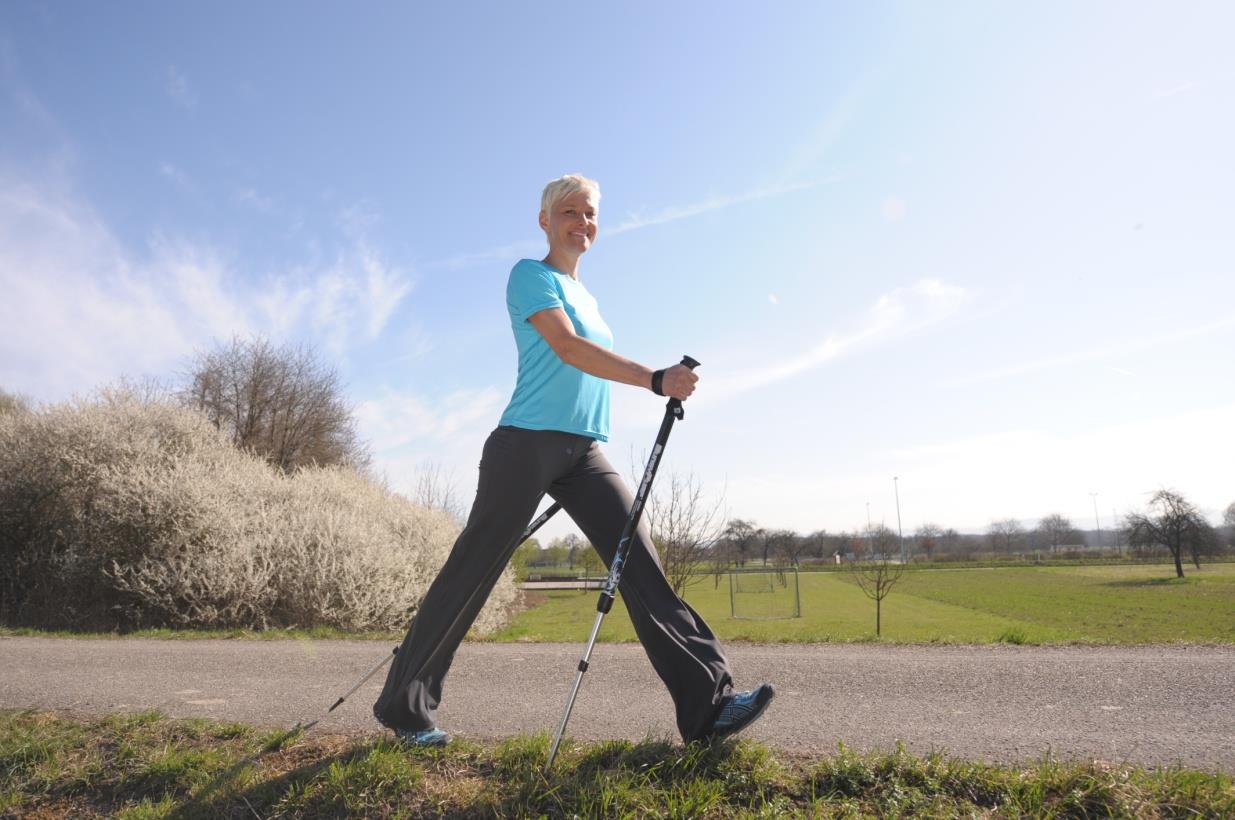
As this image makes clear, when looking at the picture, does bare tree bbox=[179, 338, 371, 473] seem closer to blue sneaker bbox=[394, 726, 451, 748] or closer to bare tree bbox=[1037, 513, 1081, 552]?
blue sneaker bbox=[394, 726, 451, 748]

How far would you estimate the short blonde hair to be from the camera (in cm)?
331

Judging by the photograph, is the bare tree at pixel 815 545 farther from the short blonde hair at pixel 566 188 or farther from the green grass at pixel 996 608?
the short blonde hair at pixel 566 188

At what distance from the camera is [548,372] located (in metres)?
3.10

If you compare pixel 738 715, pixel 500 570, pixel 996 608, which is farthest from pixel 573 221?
pixel 996 608

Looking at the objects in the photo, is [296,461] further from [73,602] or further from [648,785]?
[648,785]

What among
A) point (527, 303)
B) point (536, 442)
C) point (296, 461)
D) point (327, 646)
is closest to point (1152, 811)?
point (536, 442)

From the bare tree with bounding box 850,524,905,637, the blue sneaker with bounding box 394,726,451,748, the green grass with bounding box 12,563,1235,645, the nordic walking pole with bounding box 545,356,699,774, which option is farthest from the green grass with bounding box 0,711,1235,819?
the bare tree with bounding box 850,524,905,637

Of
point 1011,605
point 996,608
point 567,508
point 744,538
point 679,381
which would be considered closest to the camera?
point 679,381

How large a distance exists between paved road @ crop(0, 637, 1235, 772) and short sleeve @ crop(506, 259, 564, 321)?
1.96m

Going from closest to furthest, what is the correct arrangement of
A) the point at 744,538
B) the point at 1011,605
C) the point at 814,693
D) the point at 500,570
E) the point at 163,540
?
the point at 500,570
the point at 814,693
the point at 163,540
the point at 1011,605
the point at 744,538

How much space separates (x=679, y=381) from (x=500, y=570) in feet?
3.81

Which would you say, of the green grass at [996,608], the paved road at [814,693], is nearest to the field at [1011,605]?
→ the green grass at [996,608]

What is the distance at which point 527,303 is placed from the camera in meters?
3.10

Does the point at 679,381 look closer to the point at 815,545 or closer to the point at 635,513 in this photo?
the point at 635,513
